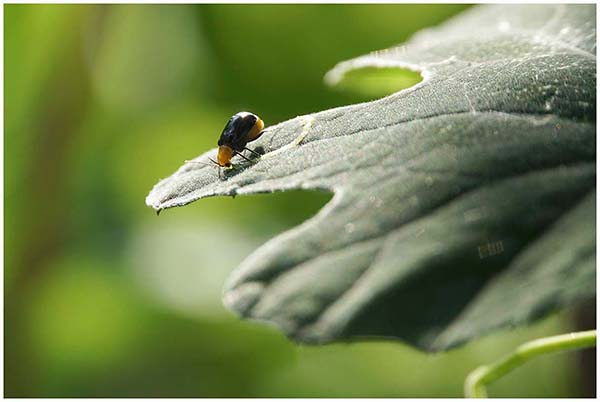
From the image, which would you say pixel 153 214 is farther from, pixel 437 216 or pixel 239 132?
pixel 437 216

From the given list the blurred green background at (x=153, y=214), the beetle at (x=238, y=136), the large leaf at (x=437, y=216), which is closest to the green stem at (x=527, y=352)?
the large leaf at (x=437, y=216)

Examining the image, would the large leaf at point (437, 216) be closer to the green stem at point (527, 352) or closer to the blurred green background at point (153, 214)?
the green stem at point (527, 352)

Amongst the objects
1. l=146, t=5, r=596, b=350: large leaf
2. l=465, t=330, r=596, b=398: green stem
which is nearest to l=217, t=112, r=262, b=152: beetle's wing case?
l=146, t=5, r=596, b=350: large leaf

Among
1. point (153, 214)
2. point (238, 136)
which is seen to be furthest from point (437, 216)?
point (153, 214)

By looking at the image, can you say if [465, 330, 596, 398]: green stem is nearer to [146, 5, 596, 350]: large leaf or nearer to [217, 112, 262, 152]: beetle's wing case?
[146, 5, 596, 350]: large leaf

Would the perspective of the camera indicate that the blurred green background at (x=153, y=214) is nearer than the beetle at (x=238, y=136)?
No

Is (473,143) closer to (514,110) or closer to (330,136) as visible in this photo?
(514,110)
